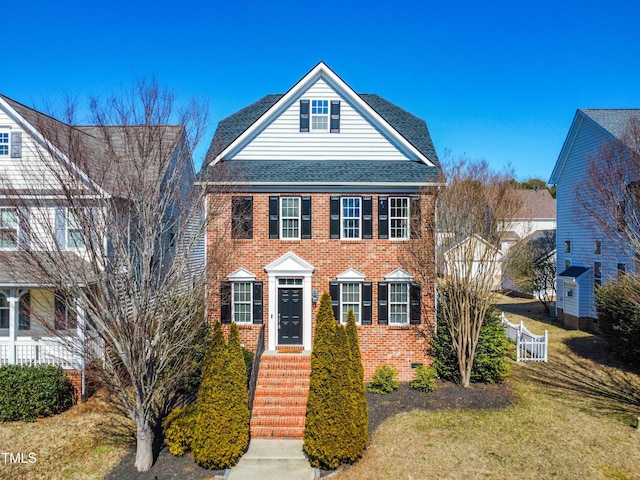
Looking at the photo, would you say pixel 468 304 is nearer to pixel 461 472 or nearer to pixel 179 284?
pixel 461 472

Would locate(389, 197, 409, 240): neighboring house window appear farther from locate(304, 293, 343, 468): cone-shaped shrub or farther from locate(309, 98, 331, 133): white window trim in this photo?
locate(304, 293, 343, 468): cone-shaped shrub

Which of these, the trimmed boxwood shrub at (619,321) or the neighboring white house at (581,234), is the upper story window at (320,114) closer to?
the trimmed boxwood shrub at (619,321)

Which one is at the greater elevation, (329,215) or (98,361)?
(329,215)

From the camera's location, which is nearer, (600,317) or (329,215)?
(329,215)

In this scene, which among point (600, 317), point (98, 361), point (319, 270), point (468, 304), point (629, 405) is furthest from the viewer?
point (600, 317)

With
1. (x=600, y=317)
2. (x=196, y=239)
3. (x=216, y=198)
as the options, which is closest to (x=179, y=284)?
(x=196, y=239)

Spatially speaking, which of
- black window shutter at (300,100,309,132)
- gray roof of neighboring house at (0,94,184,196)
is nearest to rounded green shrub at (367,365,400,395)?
black window shutter at (300,100,309,132)

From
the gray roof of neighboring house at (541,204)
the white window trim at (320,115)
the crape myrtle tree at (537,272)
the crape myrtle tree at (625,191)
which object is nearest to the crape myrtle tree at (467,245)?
the crape myrtle tree at (625,191)
